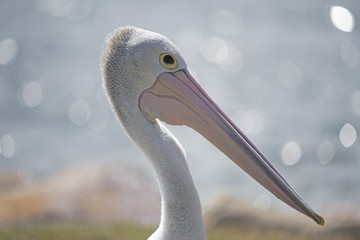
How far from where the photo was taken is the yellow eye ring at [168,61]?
330 centimetres

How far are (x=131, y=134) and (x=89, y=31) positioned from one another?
1424cm

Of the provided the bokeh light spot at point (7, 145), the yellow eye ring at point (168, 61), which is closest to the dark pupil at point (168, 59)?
the yellow eye ring at point (168, 61)

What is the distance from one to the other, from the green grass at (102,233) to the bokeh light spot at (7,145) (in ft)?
22.1

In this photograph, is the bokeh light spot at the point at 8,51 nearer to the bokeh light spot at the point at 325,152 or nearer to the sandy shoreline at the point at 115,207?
the sandy shoreline at the point at 115,207

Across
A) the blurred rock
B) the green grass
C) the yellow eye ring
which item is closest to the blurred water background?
the blurred rock

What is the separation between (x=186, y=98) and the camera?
3410 millimetres

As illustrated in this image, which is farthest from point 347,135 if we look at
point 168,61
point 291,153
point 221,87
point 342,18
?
point 168,61

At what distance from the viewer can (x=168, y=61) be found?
11.0ft

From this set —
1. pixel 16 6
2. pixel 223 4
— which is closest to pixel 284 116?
pixel 223 4

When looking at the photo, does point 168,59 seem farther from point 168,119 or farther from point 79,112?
point 79,112

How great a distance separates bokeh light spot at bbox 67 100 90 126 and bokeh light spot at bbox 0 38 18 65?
99.7 inches

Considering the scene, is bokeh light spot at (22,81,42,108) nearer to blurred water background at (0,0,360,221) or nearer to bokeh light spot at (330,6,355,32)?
blurred water background at (0,0,360,221)

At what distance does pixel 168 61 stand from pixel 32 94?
468 inches

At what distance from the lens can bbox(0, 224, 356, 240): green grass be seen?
20.3 ft
